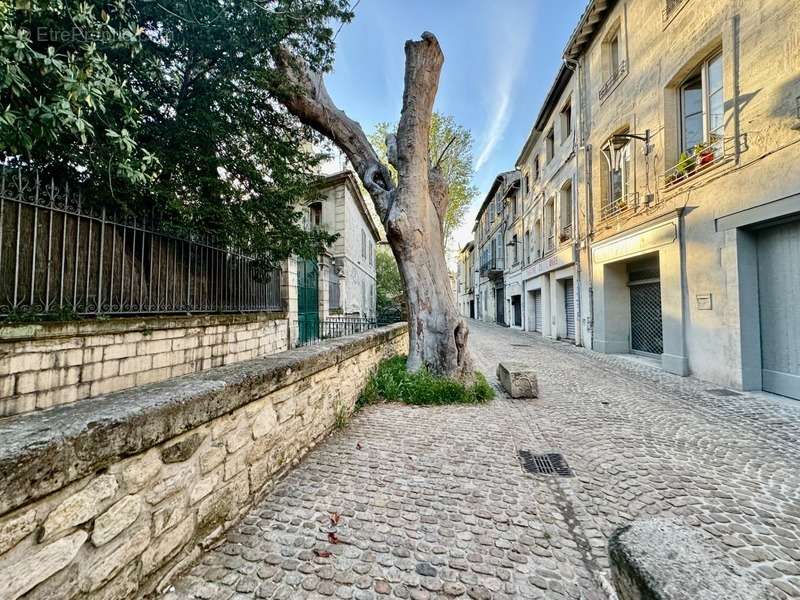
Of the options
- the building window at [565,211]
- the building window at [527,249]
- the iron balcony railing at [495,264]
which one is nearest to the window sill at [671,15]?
the building window at [565,211]

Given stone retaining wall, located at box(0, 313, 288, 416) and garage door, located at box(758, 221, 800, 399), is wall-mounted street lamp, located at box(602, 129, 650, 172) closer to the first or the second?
garage door, located at box(758, 221, 800, 399)

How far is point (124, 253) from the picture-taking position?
424cm

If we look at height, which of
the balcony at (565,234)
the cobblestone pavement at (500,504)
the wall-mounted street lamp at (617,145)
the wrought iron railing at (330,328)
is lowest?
the cobblestone pavement at (500,504)

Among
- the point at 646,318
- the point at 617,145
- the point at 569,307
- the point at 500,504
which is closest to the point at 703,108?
the point at 617,145

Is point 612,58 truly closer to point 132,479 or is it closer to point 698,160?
point 698,160

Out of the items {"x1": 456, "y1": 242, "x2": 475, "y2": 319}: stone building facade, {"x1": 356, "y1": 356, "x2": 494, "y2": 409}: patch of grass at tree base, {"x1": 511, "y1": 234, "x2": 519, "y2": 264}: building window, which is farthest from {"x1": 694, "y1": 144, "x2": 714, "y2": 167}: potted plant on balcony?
{"x1": 456, "y1": 242, "x2": 475, "y2": 319}: stone building facade

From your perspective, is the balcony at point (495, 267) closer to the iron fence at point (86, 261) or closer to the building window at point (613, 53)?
the building window at point (613, 53)

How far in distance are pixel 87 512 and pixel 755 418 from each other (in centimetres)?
637

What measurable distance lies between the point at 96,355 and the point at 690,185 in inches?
374

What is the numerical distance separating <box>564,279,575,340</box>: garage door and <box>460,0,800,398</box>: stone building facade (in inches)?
48.7

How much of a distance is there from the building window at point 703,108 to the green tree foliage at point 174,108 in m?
6.66

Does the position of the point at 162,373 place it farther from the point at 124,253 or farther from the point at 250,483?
the point at 250,483

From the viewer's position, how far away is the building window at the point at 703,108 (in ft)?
20.2

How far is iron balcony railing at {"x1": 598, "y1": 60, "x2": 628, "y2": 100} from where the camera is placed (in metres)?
8.60
